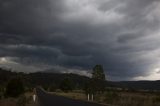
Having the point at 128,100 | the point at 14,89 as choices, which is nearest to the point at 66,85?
the point at 14,89

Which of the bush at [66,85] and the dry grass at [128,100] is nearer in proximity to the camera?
the dry grass at [128,100]

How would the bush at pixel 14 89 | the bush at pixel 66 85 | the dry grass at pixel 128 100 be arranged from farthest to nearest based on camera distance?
the bush at pixel 66 85, the bush at pixel 14 89, the dry grass at pixel 128 100

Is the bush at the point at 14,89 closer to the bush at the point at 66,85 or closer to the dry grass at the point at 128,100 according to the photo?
the dry grass at the point at 128,100

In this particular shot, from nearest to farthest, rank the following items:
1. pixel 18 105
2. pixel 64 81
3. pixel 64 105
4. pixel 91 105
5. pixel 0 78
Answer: pixel 91 105, pixel 64 105, pixel 18 105, pixel 64 81, pixel 0 78

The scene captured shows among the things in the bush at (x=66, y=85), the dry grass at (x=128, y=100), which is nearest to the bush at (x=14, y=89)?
the dry grass at (x=128, y=100)

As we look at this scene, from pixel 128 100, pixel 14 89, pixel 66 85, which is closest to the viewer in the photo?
pixel 128 100

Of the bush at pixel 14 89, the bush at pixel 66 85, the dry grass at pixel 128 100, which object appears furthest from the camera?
the bush at pixel 66 85

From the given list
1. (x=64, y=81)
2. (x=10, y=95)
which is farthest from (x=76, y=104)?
(x=64, y=81)

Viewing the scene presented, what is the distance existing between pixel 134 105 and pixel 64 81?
131 metres

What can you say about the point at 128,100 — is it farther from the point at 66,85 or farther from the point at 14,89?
the point at 66,85

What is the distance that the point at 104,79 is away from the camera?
60719 mm

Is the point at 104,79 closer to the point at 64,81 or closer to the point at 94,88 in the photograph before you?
the point at 94,88

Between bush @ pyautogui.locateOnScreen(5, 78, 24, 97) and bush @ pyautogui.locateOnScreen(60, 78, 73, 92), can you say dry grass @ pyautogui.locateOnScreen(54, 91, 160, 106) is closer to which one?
bush @ pyautogui.locateOnScreen(5, 78, 24, 97)

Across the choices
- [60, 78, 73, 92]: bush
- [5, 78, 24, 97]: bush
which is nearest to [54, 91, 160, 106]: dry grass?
[5, 78, 24, 97]: bush
